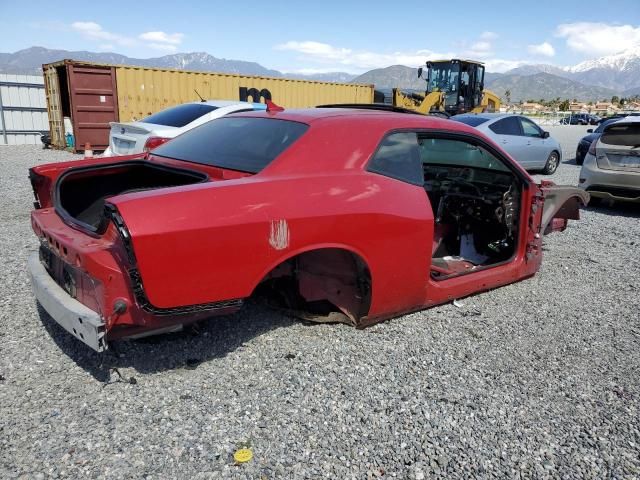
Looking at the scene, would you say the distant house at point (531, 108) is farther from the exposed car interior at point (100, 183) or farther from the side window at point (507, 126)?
the exposed car interior at point (100, 183)

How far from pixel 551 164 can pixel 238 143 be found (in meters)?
11.0

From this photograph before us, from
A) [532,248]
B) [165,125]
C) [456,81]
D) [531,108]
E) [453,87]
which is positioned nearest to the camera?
[532,248]

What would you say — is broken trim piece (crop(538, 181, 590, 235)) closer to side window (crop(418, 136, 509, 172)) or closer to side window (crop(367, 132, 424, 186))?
side window (crop(418, 136, 509, 172))

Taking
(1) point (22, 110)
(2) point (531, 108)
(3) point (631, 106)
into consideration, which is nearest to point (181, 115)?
(1) point (22, 110)

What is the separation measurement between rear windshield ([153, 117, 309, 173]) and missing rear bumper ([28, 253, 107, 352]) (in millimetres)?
1164

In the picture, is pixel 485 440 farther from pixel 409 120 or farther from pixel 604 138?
pixel 604 138

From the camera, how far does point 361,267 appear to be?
3139 mm

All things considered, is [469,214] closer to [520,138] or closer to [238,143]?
[238,143]

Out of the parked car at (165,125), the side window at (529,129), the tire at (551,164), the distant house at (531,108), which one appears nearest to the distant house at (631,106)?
the distant house at (531,108)

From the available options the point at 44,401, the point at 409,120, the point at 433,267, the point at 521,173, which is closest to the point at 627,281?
the point at 521,173

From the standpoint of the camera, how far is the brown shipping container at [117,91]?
14250 mm

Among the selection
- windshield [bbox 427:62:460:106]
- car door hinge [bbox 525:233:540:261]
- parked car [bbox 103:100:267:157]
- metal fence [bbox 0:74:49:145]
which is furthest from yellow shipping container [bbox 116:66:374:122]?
car door hinge [bbox 525:233:540:261]

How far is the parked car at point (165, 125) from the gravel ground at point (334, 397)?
4.59 metres

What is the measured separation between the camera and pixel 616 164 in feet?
25.5
